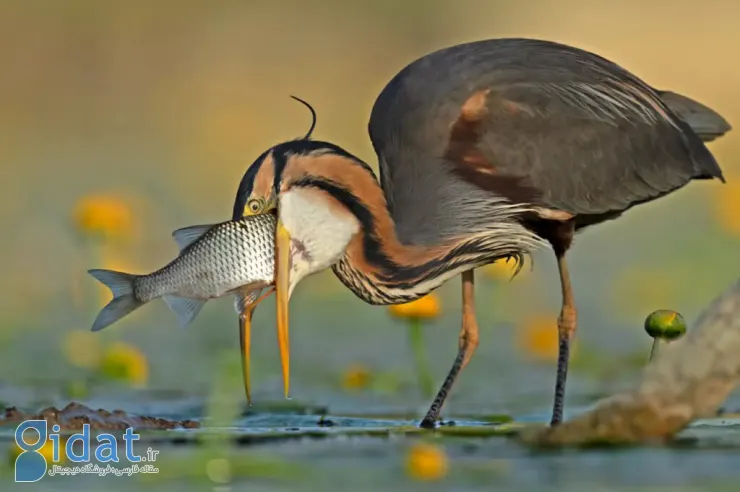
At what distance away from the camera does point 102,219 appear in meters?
8.77

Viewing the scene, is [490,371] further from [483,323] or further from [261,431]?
[261,431]

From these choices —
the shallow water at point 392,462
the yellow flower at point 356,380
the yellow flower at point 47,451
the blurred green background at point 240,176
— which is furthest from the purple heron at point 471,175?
the yellow flower at point 47,451

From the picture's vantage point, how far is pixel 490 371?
9297 mm

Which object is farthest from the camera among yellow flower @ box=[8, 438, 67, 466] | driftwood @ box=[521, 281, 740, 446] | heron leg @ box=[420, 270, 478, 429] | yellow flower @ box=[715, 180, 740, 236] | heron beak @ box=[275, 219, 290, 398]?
yellow flower @ box=[715, 180, 740, 236]

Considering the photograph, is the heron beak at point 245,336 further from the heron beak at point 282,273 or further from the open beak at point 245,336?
the heron beak at point 282,273

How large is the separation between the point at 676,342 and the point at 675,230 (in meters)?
4.37

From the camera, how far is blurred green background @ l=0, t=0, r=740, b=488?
29.7 ft

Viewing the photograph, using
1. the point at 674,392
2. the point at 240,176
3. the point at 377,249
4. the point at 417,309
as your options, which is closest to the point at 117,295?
the point at 377,249

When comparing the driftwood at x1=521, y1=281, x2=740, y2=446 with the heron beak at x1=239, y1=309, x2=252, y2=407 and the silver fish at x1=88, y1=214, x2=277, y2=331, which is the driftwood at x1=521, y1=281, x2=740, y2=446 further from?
the silver fish at x1=88, y1=214, x2=277, y2=331

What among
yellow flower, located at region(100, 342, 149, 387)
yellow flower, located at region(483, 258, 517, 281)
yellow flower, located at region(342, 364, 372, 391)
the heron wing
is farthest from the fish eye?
yellow flower, located at region(483, 258, 517, 281)

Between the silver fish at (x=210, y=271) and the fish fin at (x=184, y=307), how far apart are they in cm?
11

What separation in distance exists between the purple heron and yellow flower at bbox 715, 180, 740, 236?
5.28 ft

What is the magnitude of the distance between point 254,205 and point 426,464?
142 cm

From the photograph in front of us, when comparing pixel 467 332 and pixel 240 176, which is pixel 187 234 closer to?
pixel 467 332
